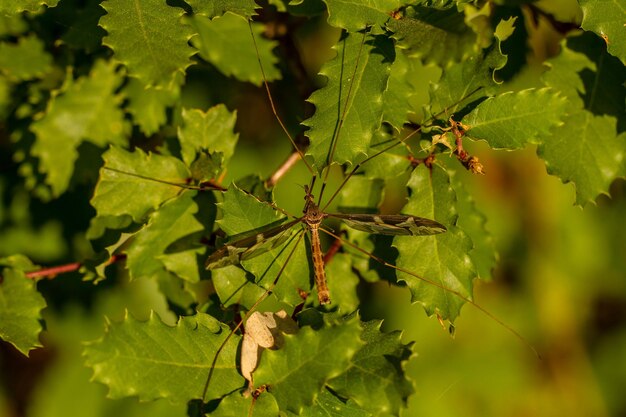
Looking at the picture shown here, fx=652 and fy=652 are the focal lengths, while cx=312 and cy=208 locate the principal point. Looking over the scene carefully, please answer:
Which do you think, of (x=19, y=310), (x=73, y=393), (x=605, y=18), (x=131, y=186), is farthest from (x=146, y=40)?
(x=73, y=393)

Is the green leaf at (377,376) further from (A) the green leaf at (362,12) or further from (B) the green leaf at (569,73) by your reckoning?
(B) the green leaf at (569,73)

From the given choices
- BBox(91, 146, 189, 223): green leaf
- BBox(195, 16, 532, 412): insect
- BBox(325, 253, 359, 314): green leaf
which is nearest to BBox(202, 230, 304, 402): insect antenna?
BBox(195, 16, 532, 412): insect

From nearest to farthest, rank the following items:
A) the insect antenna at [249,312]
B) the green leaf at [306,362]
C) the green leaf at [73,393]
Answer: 1. the green leaf at [306,362]
2. the insect antenna at [249,312]
3. the green leaf at [73,393]

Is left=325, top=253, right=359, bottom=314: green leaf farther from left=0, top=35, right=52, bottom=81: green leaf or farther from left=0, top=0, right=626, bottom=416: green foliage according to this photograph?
left=0, top=35, right=52, bottom=81: green leaf

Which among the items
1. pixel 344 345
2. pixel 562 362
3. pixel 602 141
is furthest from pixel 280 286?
pixel 562 362

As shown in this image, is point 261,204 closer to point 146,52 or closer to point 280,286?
point 280,286

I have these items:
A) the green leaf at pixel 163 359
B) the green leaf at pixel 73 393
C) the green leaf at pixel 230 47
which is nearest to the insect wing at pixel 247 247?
the green leaf at pixel 163 359

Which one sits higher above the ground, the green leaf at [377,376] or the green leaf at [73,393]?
the green leaf at [377,376]
